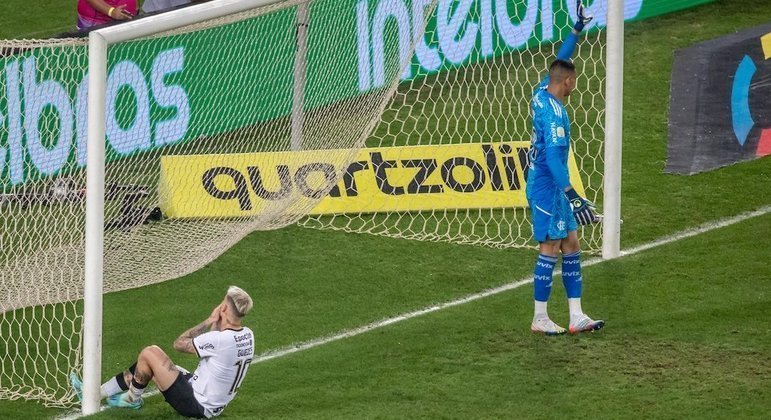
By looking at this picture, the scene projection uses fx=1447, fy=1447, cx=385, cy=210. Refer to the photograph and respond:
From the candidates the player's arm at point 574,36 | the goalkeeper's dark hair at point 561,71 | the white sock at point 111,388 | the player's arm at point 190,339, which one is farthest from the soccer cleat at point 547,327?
the white sock at point 111,388

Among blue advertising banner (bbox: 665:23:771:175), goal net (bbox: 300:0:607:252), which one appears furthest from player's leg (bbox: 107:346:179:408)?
blue advertising banner (bbox: 665:23:771:175)

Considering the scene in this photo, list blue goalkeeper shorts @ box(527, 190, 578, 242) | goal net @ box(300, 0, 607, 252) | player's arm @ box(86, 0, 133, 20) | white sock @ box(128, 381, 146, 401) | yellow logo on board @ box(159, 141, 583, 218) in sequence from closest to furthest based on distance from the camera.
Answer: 1. white sock @ box(128, 381, 146, 401)
2. blue goalkeeper shorts @ box(527, 190, 578, 242)
3. goal net @ box(300, 0, 607, 252)
4. yellow logo on board @ box(159, 141, 583, 218)
5. player's arm @ box(86, 0, 133, 20)

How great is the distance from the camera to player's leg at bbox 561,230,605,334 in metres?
9.62

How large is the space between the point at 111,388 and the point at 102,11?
17.4ft

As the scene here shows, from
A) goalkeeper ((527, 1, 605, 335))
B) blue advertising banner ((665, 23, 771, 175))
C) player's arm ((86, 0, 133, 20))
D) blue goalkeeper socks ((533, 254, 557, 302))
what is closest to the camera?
goalkeeper ((527, 1, 605, 335))

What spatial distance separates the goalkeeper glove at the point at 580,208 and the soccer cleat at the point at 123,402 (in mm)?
2955

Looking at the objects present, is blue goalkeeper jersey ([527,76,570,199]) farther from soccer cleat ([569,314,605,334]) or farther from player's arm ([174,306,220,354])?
player's arm ([174,306,220,354])

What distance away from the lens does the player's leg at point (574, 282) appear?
9617 mm

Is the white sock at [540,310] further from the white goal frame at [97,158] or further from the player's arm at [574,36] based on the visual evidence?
the white goal frame at [97,158]

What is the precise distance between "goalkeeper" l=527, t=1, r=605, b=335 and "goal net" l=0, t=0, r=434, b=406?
1976 mm

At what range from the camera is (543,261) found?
31.4 feet

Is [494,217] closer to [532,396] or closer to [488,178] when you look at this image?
[488,178]

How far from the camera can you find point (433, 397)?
8797mm

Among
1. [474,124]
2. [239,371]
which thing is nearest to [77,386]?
[239,371]
